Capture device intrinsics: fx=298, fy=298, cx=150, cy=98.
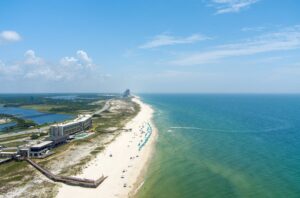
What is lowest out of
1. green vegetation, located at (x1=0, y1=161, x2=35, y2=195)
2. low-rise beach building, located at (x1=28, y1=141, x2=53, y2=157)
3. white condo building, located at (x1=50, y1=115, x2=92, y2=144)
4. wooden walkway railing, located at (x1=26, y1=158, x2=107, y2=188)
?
green vegetation, located at (x1=0, y1=161, x2=35, y2=195)

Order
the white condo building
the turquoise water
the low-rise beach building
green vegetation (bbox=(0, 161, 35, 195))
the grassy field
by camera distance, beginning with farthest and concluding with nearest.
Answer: the white condo building < the low-rise beach building < green vegetation (bbox=(0, 161, 35, 195)) < the grassy field < the turquoise water

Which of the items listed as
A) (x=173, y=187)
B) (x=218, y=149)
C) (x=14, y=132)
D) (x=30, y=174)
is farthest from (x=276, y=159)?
(x=14, y=132)

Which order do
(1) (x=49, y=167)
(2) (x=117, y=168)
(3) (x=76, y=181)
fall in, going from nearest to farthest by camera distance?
(3) (x=76, y=181)
(1) (x=49, y=167)
(2) (x=117, y=168)

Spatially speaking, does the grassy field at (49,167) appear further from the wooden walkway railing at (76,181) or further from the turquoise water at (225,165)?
the turquoise water at (225,165)

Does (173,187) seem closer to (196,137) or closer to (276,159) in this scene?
(276,159)

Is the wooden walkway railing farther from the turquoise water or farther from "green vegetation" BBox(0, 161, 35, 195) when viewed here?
the turquoise water

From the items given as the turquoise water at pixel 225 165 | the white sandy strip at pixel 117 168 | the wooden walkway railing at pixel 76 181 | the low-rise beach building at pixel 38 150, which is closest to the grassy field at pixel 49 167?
the wooden walkway railing at pixel 76 181

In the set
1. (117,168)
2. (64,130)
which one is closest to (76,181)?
(117,168)

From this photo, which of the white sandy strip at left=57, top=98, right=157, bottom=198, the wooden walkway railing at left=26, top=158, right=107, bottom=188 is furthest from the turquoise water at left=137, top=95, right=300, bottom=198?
the wooden walkway railing at left=26, top=158, right=107, bottom=188

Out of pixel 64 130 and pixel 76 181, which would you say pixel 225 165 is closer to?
pixel 76 181
